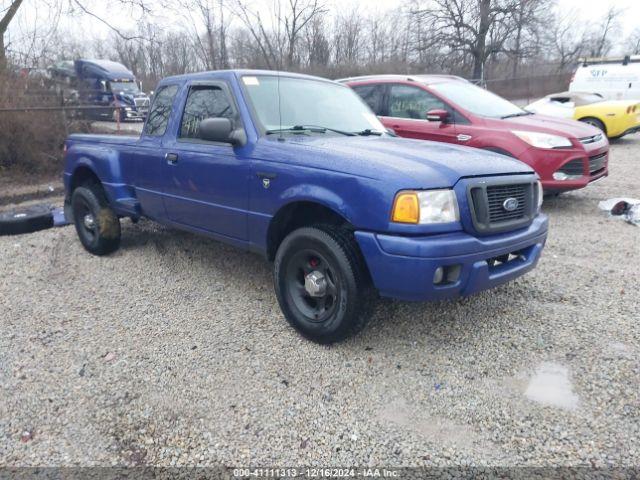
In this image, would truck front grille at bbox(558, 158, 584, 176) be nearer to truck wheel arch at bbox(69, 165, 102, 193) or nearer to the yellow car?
truck wheel arch at bbox(69, 165, 102, 193)

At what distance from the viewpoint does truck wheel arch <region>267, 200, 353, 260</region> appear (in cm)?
315

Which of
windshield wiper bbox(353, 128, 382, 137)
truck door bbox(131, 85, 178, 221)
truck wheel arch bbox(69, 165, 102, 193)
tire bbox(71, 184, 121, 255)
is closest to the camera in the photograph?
windshield wiper bbox(353, 128, 382, 137)

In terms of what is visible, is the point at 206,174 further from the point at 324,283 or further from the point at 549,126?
the point at 549,126

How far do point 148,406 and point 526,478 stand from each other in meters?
1.96

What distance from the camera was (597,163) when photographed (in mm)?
6309

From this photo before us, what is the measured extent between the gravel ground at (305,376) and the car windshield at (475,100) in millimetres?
2786

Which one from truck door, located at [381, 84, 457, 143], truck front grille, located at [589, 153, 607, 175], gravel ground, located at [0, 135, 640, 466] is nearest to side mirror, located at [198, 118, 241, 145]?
gravel ground, located at [0, 135, 640, 466]

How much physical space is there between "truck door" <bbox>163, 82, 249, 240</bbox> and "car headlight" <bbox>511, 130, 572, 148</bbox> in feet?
13.3

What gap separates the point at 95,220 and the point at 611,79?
17269mm

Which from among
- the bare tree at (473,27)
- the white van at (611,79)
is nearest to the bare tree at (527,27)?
the bare tree at (473,27)

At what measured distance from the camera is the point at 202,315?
12.1ft

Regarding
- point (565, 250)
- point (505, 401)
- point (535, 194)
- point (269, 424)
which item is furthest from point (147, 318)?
point (565, 250)

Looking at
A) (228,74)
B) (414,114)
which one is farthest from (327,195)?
(414,114)

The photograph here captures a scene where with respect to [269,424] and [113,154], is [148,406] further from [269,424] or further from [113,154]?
[113,154]
